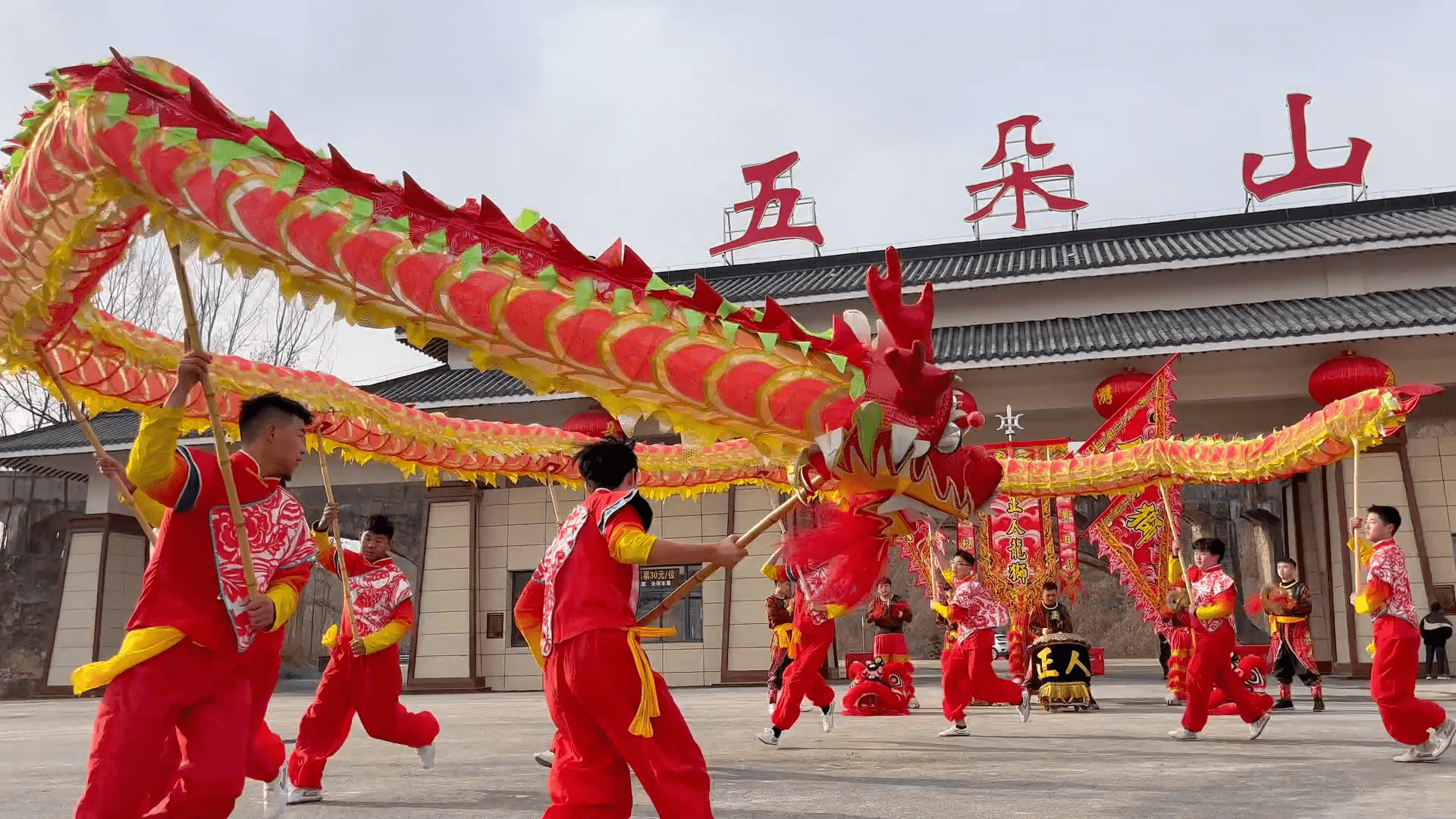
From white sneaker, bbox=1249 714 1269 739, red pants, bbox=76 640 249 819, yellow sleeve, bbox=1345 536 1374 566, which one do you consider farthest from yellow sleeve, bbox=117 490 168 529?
white sneaker, bbox=1249 714 1269 739

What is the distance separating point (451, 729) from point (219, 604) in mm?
6335

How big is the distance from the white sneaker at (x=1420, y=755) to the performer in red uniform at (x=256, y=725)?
594 centimetres

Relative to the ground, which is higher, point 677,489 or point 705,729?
point 677,489

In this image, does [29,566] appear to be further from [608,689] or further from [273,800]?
[608,689]

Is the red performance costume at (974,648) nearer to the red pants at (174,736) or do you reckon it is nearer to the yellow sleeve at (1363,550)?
the yellow sleeve at (1363,550)

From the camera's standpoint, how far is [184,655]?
3.28m

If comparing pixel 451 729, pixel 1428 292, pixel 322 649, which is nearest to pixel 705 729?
pixel 451 729

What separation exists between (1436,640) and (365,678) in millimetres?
12393

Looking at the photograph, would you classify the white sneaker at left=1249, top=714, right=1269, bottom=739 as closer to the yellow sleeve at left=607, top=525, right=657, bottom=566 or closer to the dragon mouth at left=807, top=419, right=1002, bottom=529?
the dragon mouth at left=807, top=419, right=1002, bottom=529

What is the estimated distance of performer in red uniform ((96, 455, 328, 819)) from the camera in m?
3.34

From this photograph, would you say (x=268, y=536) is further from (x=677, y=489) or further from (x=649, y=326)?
(x=677, y=489)

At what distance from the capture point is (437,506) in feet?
51.2

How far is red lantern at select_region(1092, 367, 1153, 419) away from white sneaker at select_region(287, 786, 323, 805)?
10.2 metres

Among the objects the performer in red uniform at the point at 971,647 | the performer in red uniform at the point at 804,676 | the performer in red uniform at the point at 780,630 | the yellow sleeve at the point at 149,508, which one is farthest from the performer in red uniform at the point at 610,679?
the performer in red uniform at the point at 780,630
